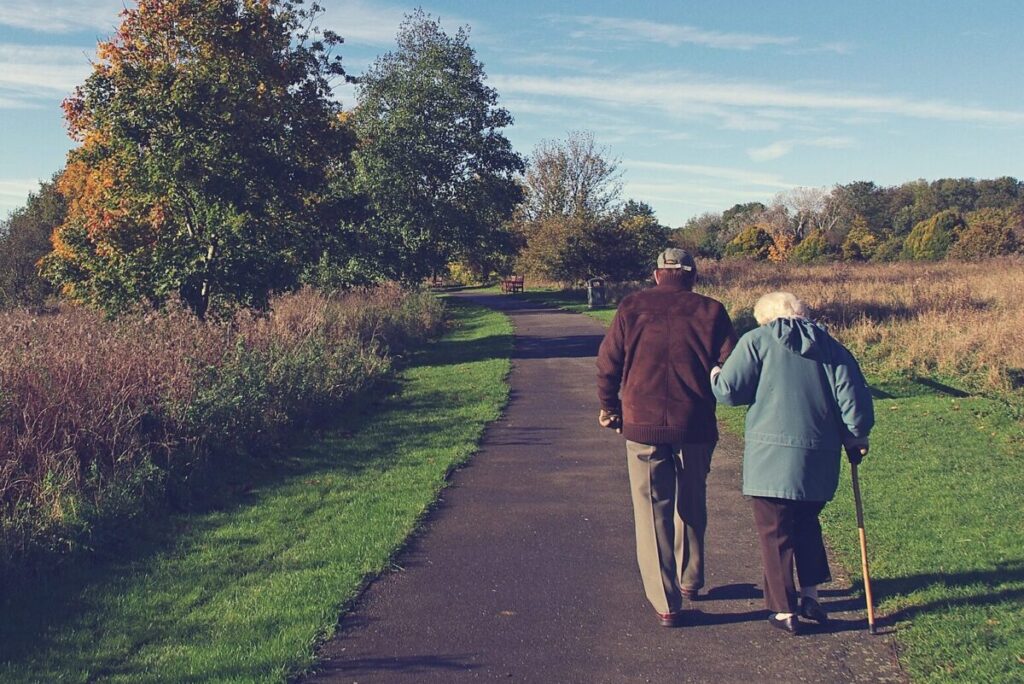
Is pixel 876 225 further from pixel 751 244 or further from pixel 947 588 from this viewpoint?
pixel 947 588

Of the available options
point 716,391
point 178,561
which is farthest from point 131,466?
point 716,391

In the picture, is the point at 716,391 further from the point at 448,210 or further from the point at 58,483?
the point at 448,210

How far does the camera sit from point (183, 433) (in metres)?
9.20

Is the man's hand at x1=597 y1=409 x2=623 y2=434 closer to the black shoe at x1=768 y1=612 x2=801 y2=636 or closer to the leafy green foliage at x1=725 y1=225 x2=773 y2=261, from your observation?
the black shoe at x1=768 y1=612 x2=801 y2=636

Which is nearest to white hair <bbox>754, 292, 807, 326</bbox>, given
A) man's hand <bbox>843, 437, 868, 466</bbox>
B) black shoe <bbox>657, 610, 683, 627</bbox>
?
man's hand <bbox>843, 437, 868, 466</bbox>

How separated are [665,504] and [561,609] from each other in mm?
875

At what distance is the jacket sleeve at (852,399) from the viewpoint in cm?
492

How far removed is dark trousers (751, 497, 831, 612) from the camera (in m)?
5.09

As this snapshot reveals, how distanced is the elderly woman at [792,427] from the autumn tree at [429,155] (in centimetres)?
2337

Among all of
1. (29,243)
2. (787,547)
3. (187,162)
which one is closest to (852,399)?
(787,547)

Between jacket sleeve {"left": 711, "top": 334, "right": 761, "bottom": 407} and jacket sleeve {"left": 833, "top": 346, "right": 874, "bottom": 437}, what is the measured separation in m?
0.42

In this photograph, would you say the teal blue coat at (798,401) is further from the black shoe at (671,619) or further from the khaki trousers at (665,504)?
the black shoe at (671,619)

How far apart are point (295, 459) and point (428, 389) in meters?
5.34

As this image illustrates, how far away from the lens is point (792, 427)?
497cm
